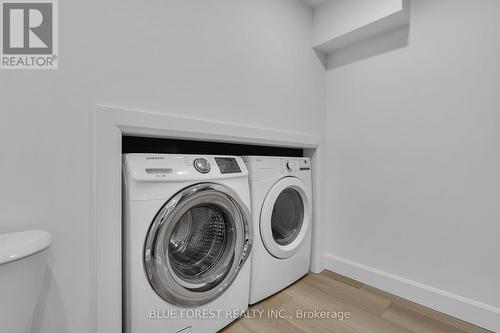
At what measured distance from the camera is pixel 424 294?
1.36m

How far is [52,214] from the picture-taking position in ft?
2.54

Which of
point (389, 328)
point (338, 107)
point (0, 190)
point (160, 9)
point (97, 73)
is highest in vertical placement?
point (160, 9)

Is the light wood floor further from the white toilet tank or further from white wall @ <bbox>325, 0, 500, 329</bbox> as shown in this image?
the white toilet tank

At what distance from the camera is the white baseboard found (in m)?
1.18

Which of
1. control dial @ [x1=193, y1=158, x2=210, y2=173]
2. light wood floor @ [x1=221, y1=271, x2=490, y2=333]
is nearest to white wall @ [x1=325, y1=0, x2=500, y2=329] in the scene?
light wood floor @ [x1=221, y1=271, x2=490, y2=333]

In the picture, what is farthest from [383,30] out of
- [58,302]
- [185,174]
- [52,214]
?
[58,302]

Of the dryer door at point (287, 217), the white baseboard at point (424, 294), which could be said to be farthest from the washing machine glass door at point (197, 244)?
the white baseboard at point (424, 294)

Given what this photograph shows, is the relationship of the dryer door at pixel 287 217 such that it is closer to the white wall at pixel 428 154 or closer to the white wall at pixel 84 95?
the white wall at pixel 428 154

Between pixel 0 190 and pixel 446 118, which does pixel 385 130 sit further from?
pixel 0 190

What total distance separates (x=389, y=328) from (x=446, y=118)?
3.86ft

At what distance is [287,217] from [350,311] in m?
0.65

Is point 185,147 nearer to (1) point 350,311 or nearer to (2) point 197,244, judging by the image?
(2) point 197,244

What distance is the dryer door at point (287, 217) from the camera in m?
1.36

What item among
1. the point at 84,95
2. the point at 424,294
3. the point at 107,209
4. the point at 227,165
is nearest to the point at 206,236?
the point at 227,165
